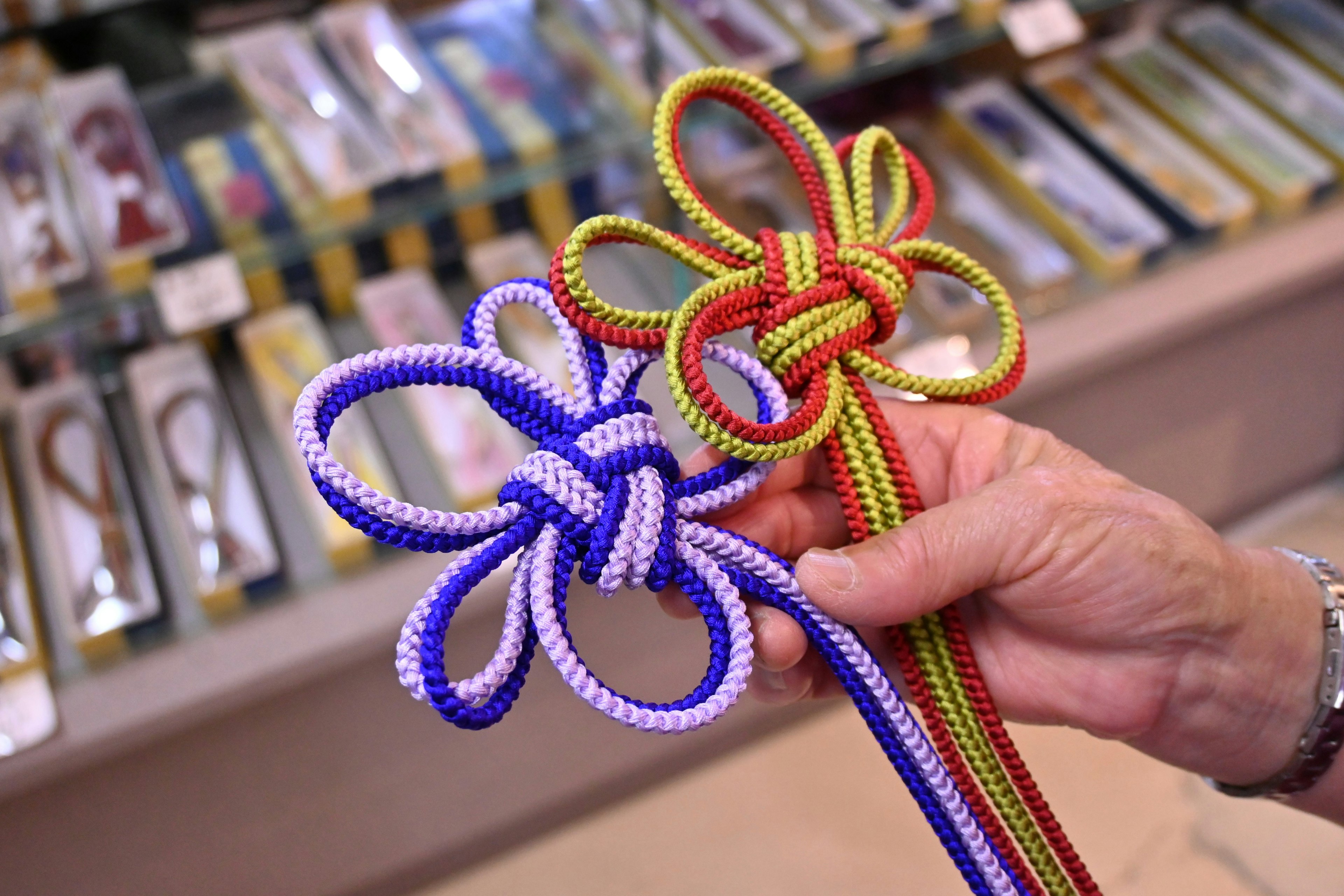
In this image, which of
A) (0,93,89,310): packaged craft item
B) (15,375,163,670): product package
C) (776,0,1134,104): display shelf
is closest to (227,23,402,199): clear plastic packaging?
(0,93,89,310): packaged craft item

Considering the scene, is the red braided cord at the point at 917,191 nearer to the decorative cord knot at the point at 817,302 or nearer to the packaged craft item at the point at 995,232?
the decorative cord knot at the point at 817,302

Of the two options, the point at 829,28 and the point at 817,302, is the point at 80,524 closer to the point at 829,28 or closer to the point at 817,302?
Result: the point at 817,302

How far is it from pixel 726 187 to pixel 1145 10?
2.62 feet

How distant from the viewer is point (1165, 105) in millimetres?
1547

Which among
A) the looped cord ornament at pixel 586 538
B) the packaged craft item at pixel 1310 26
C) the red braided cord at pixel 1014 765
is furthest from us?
the packaged craft item at pixel 1310 26

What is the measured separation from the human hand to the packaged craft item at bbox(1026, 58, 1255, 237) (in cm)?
78

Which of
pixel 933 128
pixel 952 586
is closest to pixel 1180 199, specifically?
pixel 933 128

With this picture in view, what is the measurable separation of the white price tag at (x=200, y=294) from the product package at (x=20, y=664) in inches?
11.7

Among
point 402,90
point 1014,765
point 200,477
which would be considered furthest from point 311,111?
point 1014,765

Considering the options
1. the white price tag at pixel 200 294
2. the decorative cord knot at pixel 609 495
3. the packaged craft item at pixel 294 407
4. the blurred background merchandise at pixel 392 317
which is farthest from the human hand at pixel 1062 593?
the white price tag at pixel 200 294

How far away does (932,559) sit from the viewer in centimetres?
66

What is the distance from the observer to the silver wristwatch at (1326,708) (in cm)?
76

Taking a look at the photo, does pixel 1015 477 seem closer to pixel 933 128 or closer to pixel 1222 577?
pixel 1222 577

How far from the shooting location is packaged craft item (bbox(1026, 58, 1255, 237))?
1.39 metres
